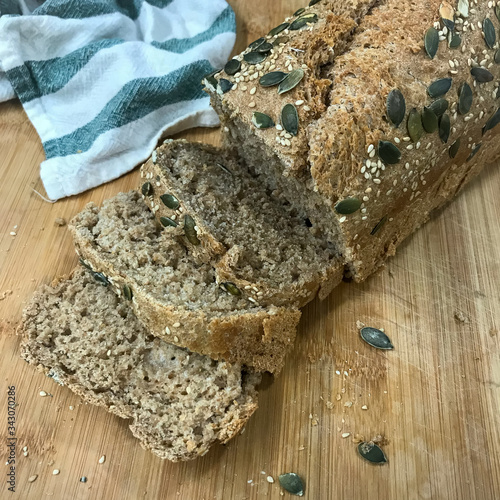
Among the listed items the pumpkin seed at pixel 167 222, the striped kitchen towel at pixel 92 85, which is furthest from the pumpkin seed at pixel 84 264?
the striped kitchen towel at pixel 92 85

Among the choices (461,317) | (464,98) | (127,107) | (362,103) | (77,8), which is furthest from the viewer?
(77,8)

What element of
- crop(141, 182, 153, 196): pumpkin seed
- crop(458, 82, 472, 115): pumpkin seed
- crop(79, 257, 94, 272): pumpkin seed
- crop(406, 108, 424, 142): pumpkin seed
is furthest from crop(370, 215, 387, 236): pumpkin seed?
crop(79, 257, 94, 272): pumpkin seed

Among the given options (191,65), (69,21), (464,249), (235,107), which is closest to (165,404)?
(235,107)

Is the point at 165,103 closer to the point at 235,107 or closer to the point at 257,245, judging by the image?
the point at 235,107

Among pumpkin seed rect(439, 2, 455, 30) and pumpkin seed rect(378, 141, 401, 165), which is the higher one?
pumpkin seed rect(439, 2, 455, 30)

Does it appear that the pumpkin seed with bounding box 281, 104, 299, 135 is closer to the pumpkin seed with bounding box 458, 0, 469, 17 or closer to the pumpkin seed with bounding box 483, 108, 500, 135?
the pumpkin seed with bounding box 458, 0, 469, 17

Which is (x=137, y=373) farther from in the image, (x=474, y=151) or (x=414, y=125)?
(x=474, y=151)

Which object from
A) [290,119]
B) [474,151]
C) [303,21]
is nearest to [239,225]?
[290,119]
